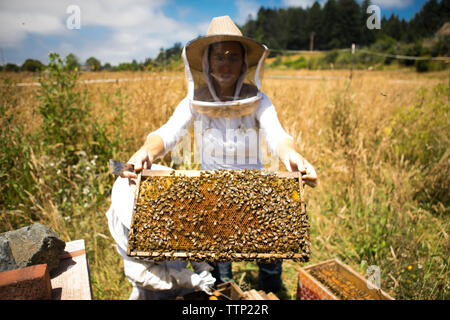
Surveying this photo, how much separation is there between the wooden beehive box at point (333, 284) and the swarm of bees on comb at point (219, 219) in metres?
1.40

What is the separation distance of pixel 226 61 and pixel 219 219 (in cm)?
181

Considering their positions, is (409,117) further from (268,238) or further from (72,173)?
(72,173)

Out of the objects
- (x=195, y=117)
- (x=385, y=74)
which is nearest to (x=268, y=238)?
(x=195, y=117)

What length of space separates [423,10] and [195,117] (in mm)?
3958

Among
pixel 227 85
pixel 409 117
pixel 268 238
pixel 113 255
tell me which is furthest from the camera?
pixel 409 117

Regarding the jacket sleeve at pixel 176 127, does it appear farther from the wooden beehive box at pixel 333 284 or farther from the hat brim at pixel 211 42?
the wooden beehive box at pixel 333 284

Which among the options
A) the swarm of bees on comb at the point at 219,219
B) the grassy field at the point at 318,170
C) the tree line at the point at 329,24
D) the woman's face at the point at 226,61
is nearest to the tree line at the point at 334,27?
the tree line at the point at 329,24

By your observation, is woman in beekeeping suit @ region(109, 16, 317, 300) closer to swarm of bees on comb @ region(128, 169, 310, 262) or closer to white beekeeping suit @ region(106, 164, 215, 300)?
white beekeeping suit @ region(106, 164, 215, 300)

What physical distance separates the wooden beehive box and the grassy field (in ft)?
1.13

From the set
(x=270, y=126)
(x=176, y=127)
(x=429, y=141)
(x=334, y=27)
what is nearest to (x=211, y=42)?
(x=176, y=127)

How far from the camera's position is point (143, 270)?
2.28 metres

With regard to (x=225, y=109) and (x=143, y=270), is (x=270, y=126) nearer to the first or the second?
(x=225, y=109)

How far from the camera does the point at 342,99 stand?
5.88 metres

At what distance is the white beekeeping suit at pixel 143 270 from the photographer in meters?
2.27
